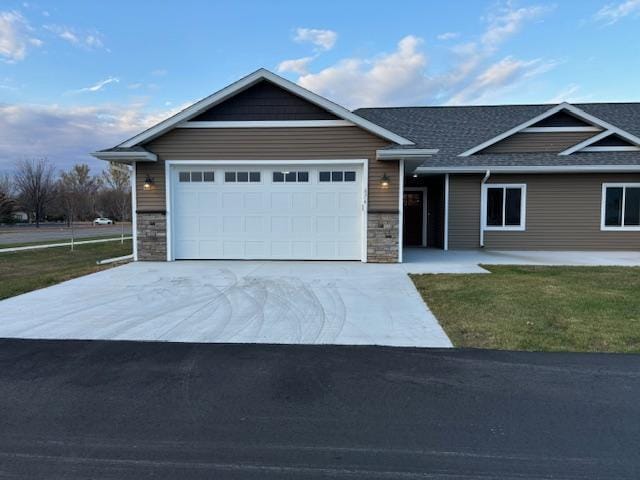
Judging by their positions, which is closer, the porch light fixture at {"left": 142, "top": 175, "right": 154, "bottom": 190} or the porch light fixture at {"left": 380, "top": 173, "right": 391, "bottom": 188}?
the porch light fixture at {"left": 380, "top": 173, "right": 391, "bottom": 188}

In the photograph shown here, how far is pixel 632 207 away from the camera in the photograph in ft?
41.7

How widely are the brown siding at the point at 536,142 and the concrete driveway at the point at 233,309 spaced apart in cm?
758

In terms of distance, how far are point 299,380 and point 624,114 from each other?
18.4 metres

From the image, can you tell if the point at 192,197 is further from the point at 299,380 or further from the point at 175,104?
the point at 175,104

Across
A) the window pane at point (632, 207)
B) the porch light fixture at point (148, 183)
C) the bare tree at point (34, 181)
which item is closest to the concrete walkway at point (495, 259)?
the window pane at point (632, 207)

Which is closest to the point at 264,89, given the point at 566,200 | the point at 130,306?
the point at 130,306

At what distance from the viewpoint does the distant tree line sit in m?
48.4

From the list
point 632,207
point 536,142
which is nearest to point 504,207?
point 536,142

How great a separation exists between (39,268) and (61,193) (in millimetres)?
50849

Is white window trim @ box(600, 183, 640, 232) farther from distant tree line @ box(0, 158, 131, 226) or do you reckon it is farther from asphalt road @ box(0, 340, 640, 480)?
distant tree line @ box(0, 158, 131, 226)

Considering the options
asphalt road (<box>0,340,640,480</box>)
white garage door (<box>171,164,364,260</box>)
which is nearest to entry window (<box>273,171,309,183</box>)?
white garage door (<box>171,164,364,260</box>)

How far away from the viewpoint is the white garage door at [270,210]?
1038 cm

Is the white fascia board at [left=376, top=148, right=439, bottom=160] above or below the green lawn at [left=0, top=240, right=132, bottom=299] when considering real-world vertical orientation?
above

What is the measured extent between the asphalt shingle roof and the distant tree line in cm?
3666
